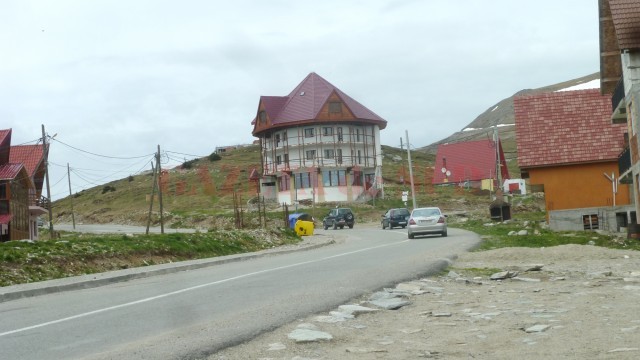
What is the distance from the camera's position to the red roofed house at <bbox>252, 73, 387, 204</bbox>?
295 feet

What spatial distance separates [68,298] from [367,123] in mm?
78880

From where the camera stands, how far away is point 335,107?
90562 millimetres

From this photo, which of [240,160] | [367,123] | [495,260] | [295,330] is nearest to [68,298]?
[295,330]

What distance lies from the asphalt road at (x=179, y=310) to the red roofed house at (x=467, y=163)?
79.9 meters

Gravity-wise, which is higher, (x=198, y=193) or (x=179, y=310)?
(x=198, y=193)

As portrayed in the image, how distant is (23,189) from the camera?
58.1 metres

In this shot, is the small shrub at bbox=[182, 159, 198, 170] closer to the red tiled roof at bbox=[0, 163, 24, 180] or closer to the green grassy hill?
the green grassy hill

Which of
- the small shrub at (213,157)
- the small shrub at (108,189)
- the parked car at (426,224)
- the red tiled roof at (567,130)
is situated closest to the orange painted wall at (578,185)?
the red tiled roof at (567,130)

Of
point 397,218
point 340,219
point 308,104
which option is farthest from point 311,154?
point 397,218

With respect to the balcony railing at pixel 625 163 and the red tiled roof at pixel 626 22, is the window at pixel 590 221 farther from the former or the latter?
the red tiled roof at pixel 626 22

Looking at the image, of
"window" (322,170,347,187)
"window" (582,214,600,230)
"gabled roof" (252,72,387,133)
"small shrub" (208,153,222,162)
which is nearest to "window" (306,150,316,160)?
"window" (322,170,347,187)

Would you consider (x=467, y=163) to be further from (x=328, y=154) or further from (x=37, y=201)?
(x=37, y=201)

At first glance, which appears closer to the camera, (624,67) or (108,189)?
(624,67)

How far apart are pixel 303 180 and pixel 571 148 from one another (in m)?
47.5
